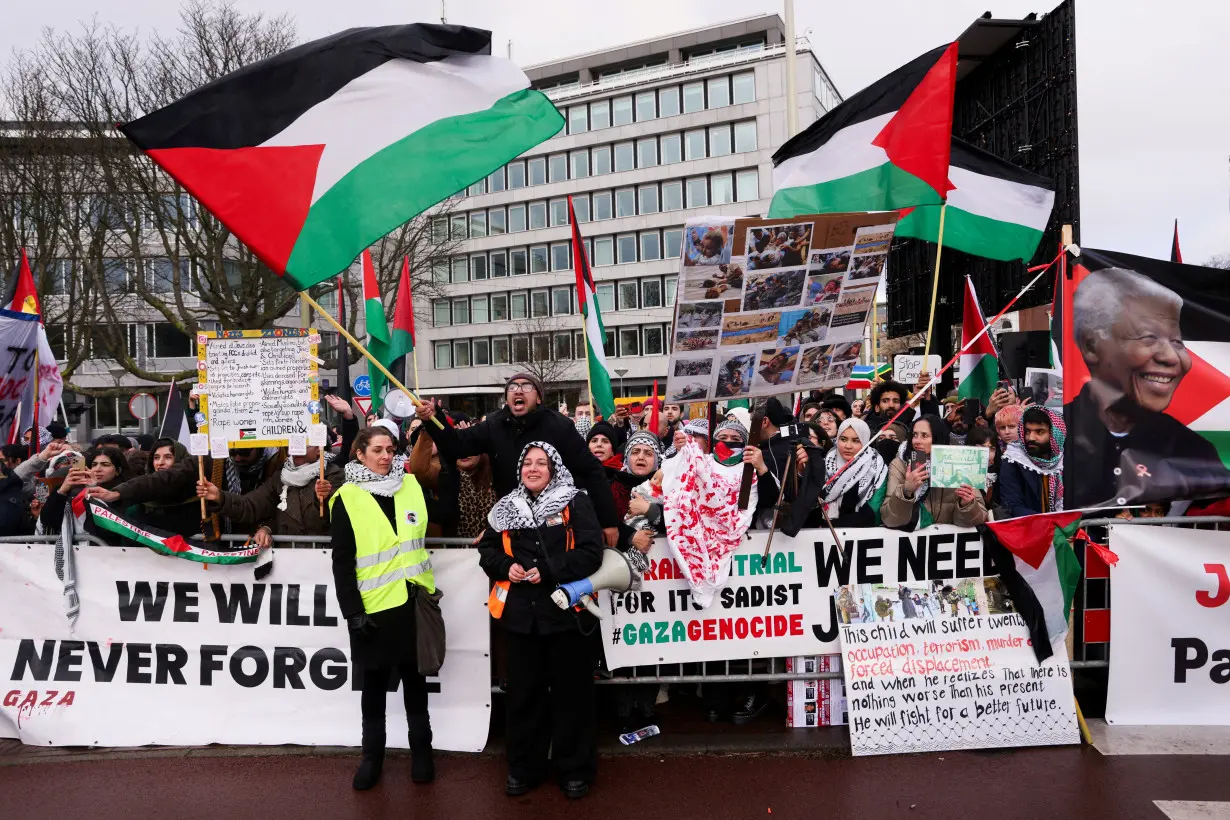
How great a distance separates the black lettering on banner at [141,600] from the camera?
547cm

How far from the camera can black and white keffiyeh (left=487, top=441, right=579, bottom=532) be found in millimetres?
4602

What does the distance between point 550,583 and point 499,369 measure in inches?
2195

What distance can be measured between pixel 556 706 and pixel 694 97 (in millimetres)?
55569

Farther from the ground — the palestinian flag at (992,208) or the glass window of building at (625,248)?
the glass window of building at (625,248)

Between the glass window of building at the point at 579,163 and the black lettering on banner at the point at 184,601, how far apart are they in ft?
182

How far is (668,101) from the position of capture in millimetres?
56375

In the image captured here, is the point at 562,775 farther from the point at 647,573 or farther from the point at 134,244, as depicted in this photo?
the point at 134,244

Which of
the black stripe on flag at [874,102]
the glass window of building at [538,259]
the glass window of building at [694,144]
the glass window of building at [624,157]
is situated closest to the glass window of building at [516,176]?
the glass window of building at [538,259]

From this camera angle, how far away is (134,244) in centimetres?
2227

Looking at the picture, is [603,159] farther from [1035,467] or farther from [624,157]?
[1035,467]

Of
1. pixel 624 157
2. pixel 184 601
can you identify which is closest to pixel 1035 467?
pixel 184 601

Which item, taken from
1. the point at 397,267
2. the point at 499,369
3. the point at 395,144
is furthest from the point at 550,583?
the point at 499,369

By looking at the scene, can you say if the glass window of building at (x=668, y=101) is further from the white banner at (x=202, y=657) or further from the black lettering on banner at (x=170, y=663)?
the black lettering on banner at (x=170, y=663)

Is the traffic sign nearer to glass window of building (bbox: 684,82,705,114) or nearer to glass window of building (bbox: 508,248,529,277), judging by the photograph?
glass window of building (bbox: 508,248,529,277)
